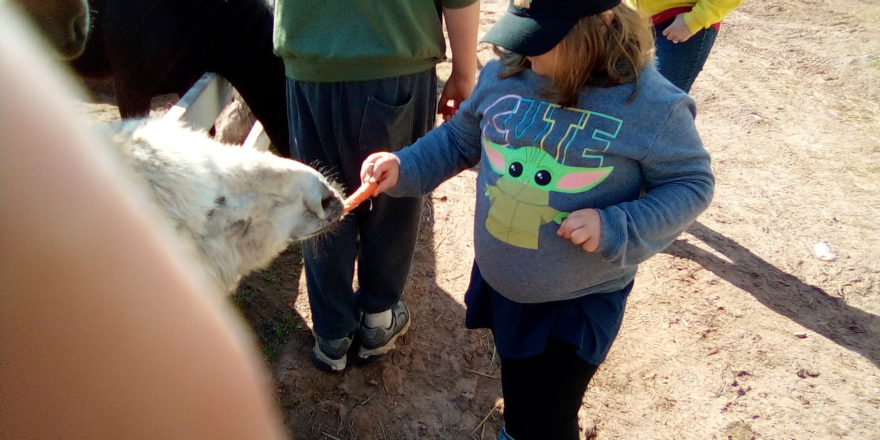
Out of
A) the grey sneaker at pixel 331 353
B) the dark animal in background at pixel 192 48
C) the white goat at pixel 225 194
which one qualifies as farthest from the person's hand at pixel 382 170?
the dark animal in background at pixel 192 48

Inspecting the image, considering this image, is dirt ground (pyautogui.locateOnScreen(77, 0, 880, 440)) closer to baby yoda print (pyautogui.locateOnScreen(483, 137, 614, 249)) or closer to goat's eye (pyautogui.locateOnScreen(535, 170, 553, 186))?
baby yoda print (pyautogui.locateOnScreen(483, 137, 614, 249))

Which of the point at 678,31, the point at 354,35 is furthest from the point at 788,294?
the point at 354,35

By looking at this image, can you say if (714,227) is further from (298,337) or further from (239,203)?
(239,203)

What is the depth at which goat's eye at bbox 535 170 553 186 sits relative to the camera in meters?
1.62

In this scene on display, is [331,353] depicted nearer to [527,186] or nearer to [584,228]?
[527,186]

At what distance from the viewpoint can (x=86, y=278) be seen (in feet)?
2.82

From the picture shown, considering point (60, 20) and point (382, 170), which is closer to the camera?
point (382, 170)

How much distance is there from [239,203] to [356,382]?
4.92ft

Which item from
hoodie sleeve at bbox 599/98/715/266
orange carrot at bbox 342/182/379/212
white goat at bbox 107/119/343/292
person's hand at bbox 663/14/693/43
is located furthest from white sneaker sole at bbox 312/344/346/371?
person's hand at bbox 663/14/693/43

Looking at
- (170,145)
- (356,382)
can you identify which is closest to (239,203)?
(170,145)

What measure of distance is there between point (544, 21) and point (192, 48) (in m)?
3.08

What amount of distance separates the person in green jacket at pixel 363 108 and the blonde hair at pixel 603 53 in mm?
693

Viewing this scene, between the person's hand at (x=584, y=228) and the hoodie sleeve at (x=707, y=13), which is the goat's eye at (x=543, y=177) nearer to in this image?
the person's hand at (x=584, y=228)

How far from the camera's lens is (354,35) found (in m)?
1.95
